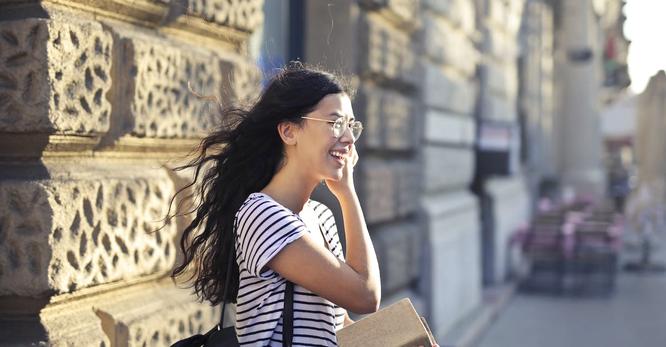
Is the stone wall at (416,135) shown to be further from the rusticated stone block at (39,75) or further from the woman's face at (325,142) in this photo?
the woman's face at (325,142)

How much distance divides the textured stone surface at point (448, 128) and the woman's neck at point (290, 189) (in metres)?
4.88

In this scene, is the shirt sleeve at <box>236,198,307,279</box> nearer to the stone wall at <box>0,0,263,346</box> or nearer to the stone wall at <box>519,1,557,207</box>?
the stone wall at <box>0,0,263,346</box>

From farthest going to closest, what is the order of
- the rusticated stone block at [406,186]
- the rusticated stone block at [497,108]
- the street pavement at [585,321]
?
1. the rusticated stone block at [497,108]
2. the street pavement at [585,321]
3. the rusticated stone block at [406,186]

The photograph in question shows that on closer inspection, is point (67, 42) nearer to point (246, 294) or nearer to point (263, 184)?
point (263, 184)

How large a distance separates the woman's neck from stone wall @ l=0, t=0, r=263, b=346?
2.03 ft

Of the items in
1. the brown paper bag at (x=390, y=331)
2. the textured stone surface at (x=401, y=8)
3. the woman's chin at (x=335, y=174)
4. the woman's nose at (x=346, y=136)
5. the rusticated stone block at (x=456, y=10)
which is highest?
the rusticated stone block at (x=456, y=10)

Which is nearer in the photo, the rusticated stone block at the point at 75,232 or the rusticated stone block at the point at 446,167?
the rusticated stone block at the point at 75,232

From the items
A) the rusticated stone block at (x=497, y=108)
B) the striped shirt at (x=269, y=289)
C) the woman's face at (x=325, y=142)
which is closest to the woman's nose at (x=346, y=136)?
the woman's face at (x=325, y=142)

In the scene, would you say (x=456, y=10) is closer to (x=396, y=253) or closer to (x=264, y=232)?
(x=396, y=253)

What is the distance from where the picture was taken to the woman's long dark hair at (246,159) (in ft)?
7.76

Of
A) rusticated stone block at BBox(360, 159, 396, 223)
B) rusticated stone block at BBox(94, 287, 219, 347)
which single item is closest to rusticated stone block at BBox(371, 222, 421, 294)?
rusticated stone block at BBox(360, 159, 396, 223)

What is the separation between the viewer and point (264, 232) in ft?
7.13

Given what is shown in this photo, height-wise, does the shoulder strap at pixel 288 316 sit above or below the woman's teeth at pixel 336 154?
below

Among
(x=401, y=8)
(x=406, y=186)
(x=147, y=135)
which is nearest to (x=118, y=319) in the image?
(x=147, y=135)
